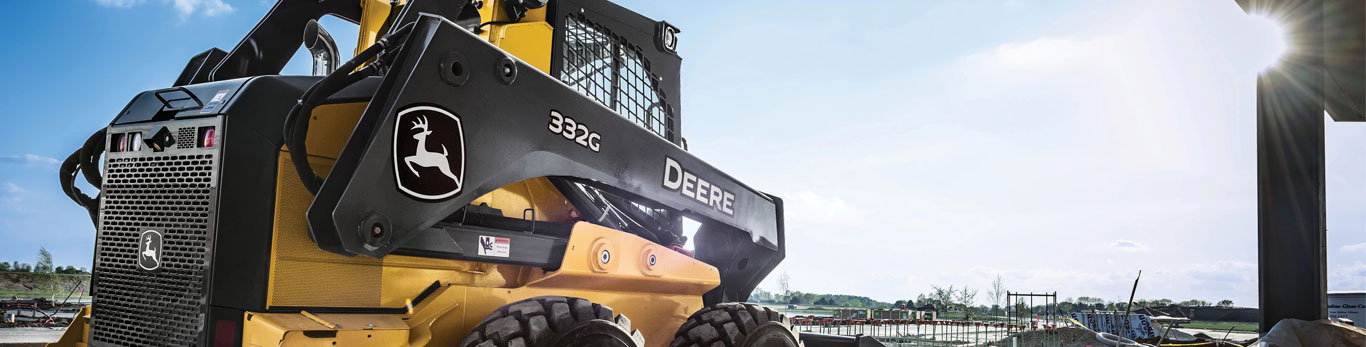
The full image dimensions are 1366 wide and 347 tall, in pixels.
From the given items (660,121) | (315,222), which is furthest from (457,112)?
(660,121)

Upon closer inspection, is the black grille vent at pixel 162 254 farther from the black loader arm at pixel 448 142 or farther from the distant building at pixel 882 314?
the distant building at pixel 882 314

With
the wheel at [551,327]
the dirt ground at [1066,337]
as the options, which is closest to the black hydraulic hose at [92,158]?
the wheel at [551,327]

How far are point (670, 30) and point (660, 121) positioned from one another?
727mm

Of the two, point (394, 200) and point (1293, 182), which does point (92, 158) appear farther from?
point (1293, 182)

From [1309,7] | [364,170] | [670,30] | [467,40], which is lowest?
[364,170]

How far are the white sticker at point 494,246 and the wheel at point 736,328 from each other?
1262mm

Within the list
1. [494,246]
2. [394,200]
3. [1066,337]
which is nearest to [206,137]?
[394,200]

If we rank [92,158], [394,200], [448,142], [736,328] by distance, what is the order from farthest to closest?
[736,328], [92,158], [448,142], [394,200]

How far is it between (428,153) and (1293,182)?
9.02 m

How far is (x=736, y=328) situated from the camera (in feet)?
17.0

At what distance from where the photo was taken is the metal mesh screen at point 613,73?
5348mm

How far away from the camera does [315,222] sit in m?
3.24

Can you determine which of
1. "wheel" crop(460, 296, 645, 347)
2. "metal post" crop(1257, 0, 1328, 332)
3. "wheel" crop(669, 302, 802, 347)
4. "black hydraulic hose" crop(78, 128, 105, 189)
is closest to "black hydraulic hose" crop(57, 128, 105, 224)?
"black hydraulic hose" crop(78, 128, 105, 189)

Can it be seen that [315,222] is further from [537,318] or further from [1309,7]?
[1309,7]
